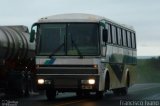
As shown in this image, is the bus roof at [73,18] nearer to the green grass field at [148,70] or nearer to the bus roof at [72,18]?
the bus roof at [72,18]

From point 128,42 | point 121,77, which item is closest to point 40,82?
point 121,77

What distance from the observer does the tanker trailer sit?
1099 inches

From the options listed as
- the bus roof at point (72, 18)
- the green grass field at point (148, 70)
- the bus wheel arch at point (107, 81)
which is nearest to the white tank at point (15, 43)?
the bus roof at point (72, 18)

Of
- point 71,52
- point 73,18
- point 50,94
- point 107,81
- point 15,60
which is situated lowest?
point 50,94

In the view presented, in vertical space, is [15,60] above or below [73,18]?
below

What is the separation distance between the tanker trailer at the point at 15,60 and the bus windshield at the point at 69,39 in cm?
305

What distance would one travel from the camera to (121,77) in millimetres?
29047

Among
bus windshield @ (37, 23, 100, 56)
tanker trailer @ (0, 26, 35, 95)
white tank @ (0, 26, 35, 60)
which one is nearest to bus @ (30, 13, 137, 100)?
bus windshield @ (37, 23, 100, 56)

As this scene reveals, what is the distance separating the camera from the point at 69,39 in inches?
969

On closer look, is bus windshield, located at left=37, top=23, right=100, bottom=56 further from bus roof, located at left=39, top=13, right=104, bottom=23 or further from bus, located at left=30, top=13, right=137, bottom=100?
bus roof, located at left=39, top=13, right=104, bottom=23

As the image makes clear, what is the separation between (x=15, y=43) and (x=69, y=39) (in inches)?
187

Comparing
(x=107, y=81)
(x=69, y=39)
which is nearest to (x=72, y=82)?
(x=69, y=39)

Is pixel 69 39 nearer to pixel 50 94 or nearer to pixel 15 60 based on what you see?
pixel 50 94

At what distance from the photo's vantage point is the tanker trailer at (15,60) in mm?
27914
